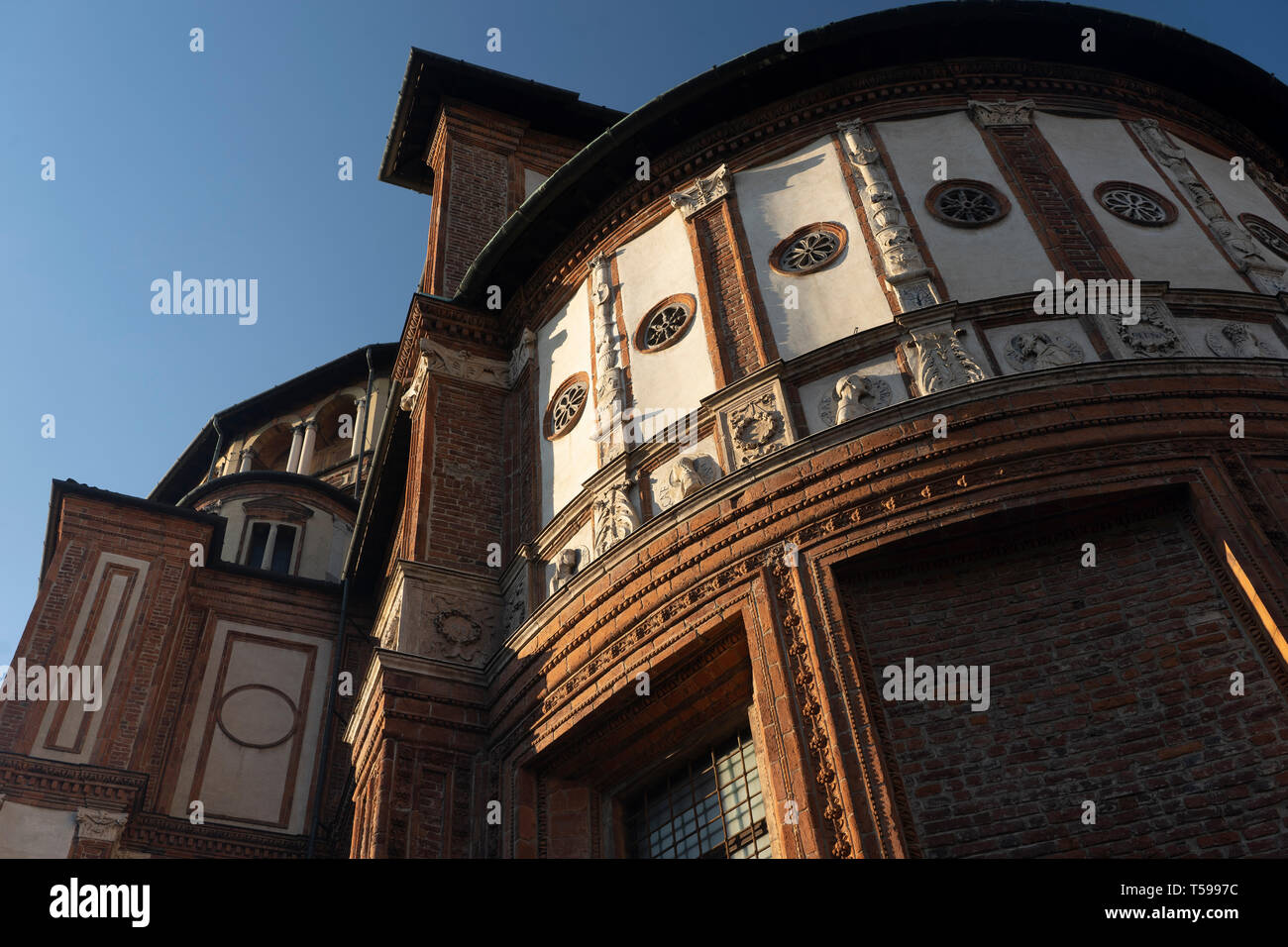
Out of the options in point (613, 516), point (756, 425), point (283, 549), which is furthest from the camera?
point (283, 549)

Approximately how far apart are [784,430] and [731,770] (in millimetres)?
3219

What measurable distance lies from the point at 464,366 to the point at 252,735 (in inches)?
290

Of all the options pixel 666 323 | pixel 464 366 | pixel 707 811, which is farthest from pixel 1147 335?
pixel 464 366

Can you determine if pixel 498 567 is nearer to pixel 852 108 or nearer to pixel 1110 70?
Answer: pixel 852 108

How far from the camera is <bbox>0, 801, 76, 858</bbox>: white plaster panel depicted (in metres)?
15.9

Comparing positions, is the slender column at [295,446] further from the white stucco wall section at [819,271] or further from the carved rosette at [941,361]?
the carved rosette at [941,361]

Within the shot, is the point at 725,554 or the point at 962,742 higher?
the point at 725,554

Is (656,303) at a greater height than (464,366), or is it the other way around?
(464,366)

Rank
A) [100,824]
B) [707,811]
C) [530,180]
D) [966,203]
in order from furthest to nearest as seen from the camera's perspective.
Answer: [530,180]
[100,824]
[966,203]
[707,811]

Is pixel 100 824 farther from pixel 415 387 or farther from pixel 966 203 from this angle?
pixel 966 203

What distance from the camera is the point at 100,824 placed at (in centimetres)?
1650

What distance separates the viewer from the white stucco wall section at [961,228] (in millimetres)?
12523
